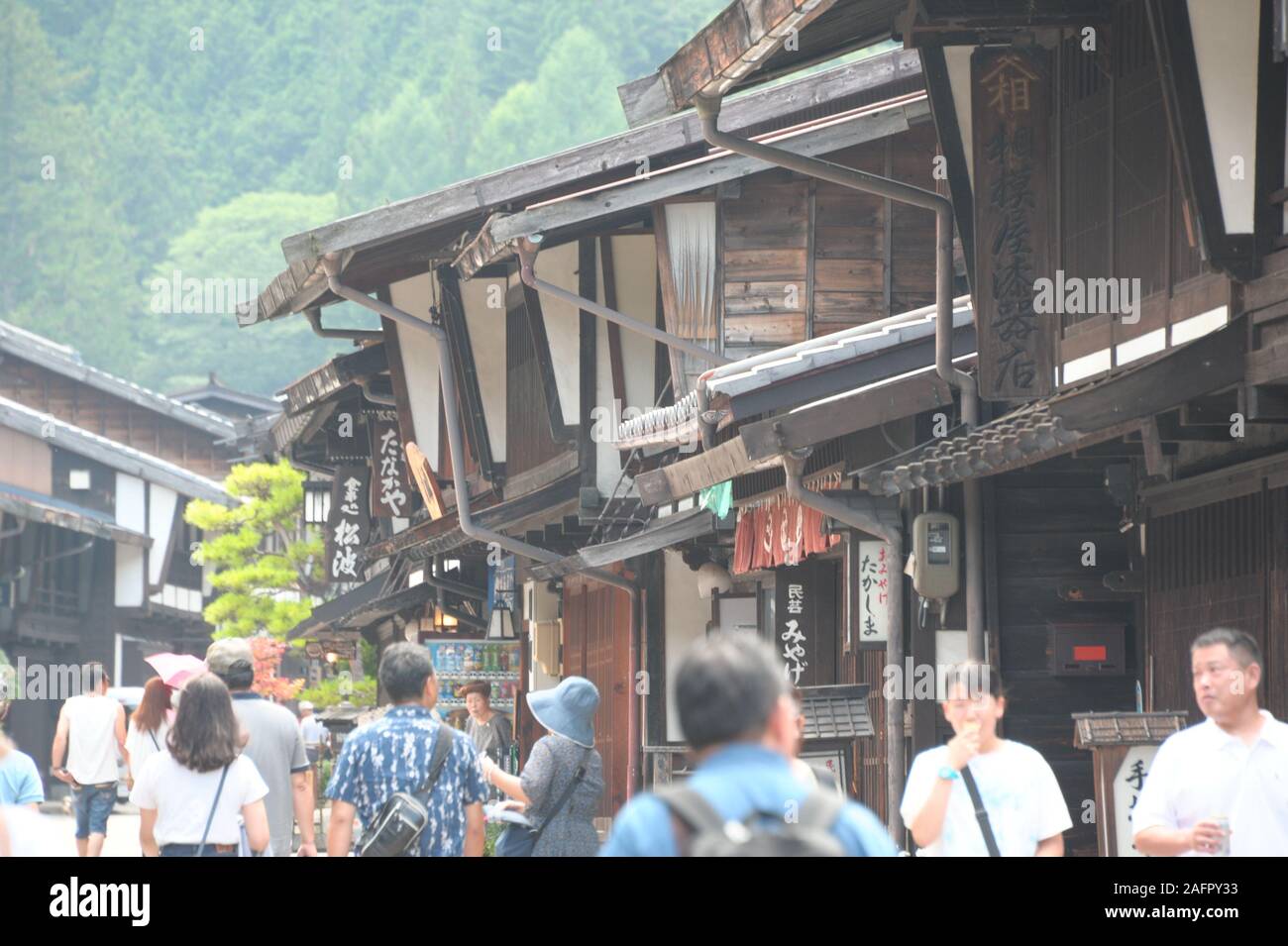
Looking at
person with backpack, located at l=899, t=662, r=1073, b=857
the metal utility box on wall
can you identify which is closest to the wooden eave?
the metal utility box on wall

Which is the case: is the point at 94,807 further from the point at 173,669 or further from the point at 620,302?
the point at 620,302

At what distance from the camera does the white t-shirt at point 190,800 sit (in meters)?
8.01

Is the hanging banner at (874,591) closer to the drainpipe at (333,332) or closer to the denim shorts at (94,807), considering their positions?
the denim shorts at (94,807)

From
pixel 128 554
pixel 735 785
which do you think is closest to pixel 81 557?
pixel 128 554

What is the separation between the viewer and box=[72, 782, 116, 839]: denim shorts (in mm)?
15969

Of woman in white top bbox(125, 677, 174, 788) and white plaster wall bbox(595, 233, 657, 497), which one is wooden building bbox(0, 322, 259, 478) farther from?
woman in white top bbox(125, 677, 174, 788)

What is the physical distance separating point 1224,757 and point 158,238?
9007 centimetres

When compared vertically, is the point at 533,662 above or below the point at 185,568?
below

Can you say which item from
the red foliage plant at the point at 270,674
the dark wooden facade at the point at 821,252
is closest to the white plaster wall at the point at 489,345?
the dark wooden facade at the point at 821,252

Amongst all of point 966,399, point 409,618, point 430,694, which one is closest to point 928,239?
point 966,399

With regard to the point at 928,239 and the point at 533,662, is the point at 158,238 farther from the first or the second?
the point at 928,239

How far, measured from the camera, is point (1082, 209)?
1068cm

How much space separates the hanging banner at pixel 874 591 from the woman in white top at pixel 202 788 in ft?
18.7

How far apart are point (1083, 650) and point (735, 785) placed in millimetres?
8442
